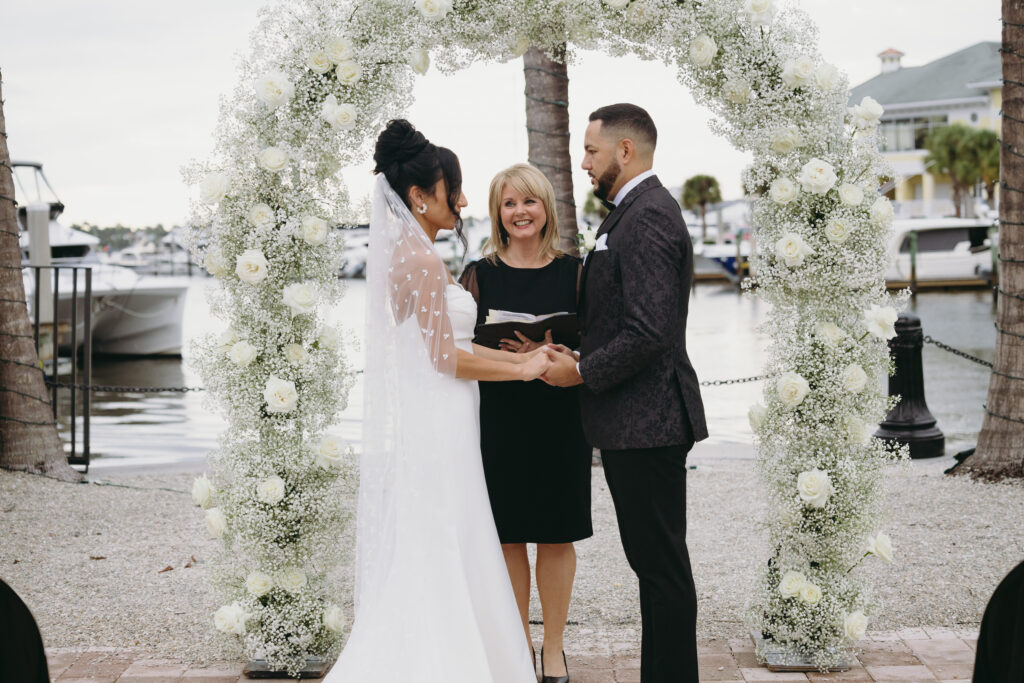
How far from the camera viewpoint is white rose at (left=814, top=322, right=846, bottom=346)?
4.20 metres

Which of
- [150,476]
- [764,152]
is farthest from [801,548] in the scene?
[150,476]

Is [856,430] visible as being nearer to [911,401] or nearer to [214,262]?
[214,262]

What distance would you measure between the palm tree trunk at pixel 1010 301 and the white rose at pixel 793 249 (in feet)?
12.7

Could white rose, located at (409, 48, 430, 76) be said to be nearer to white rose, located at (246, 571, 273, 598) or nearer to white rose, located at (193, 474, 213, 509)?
white rose, located at (193, 474, 213, 509)

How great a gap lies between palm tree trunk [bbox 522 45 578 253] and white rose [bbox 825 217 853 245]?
351 centimetres

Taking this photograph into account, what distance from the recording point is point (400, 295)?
367 cm

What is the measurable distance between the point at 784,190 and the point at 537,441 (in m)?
1.42

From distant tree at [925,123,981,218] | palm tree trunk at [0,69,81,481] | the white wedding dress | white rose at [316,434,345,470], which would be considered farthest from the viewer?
distant tree at [925,123,981,218]

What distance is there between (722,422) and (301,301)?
8.06 meters

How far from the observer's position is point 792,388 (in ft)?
13.6

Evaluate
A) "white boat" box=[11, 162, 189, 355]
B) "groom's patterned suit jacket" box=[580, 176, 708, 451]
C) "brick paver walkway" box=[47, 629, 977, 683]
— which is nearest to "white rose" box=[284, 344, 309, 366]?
"groom's patterned suit jacket" box=[580, 176, 708, 451]

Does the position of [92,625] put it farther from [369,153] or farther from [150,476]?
[150,476]

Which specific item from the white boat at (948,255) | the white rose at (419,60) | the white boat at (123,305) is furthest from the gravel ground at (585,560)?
the white boat at (948,255)

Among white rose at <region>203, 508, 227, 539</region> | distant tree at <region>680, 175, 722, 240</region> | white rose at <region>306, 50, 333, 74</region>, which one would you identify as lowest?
white rose at <region>203, 508, 227, 539</region>
